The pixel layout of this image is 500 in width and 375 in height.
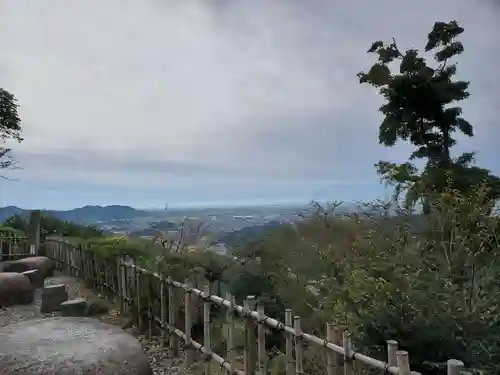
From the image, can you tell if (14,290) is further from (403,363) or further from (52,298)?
(403,363)

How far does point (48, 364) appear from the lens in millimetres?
3141

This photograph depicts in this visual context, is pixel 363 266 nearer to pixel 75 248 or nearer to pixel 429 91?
pixel 429 91

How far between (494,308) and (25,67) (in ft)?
29.9

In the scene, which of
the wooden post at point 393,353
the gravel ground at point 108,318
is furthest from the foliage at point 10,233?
the wooden post at point 393,353

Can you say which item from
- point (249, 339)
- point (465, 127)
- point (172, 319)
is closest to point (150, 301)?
point (172, 319)

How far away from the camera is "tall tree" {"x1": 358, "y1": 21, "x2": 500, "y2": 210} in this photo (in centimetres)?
886

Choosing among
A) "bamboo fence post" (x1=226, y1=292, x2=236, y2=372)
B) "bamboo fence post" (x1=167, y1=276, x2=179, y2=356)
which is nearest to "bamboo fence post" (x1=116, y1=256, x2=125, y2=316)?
"bamboo fence post" (x1=167, y1=276, x2=179, y2=356)

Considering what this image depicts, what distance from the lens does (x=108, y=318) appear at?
7227mm

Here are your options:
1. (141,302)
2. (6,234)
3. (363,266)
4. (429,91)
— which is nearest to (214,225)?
(141,302)

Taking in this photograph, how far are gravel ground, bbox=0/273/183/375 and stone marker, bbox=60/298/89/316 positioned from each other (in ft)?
0.82

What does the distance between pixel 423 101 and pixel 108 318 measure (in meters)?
6.43

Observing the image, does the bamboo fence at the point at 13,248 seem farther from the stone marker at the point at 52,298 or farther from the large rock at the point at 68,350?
the large rock at the point at 68,350

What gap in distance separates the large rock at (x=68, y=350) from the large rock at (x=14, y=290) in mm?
5665

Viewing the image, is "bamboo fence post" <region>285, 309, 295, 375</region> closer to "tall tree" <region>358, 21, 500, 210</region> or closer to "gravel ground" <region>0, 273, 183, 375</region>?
"gravel ground" <region>0, 273, 183, 375</region>
